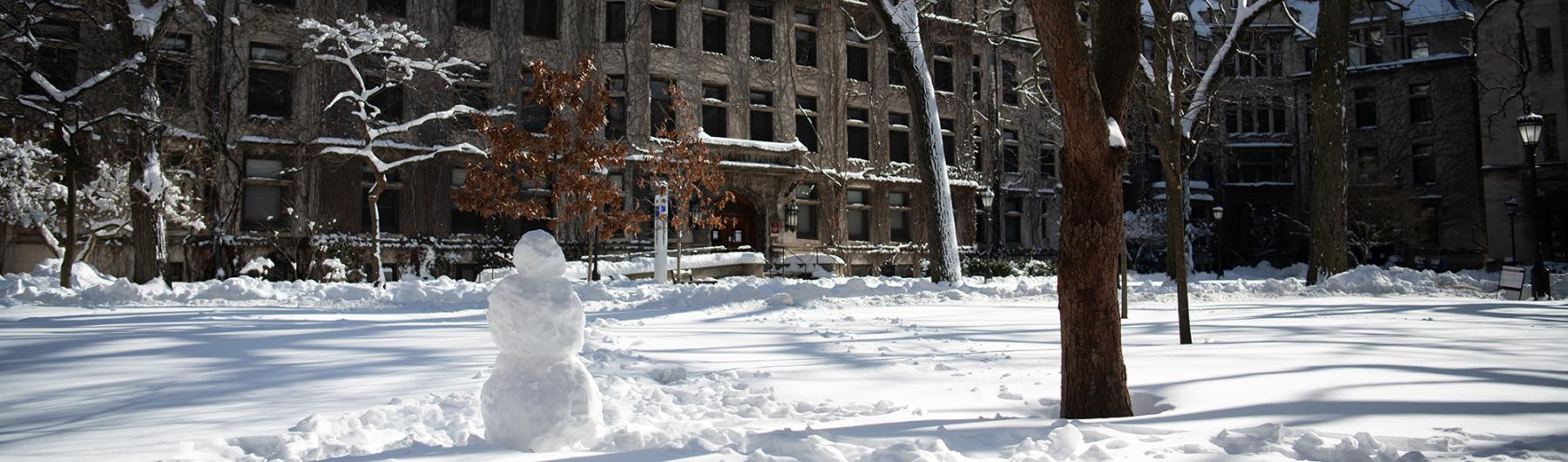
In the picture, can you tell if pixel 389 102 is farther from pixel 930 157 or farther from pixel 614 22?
pixel 930 157

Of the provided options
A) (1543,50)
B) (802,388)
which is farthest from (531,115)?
(1543,50)

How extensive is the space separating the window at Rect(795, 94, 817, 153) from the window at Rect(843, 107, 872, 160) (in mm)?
1236

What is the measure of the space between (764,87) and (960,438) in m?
26.5

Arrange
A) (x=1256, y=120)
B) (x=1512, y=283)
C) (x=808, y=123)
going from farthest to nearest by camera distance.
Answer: (x=1256, y=120), (x=808, y=123), (x=1512, y=283)

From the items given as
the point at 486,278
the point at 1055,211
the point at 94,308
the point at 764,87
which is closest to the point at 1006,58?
the point at 1055,211

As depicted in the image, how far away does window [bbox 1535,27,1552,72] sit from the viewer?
30.6 meters

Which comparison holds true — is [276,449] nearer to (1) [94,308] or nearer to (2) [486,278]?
(1) [94,308]

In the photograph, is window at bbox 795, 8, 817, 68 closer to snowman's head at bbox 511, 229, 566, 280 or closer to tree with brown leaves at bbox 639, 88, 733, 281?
tree with brown leaves at bbox 639, 88, 733, 281

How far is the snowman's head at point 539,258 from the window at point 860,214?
90.0 ft

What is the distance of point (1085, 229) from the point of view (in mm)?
5262

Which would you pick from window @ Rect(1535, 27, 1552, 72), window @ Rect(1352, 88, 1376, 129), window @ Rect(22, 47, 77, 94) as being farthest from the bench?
window @ Rect(22, 47, 77, 94)

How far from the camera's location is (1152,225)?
35.6 m

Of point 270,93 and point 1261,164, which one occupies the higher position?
point 270,93

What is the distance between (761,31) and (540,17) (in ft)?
24.0
